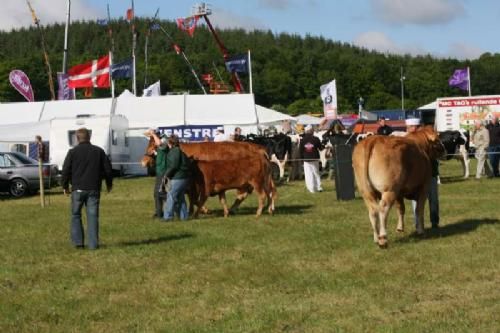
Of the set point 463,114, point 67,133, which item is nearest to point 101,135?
point 67,133

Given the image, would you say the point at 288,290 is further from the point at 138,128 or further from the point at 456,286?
the point at 138,128

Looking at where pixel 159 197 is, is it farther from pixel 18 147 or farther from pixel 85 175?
pixel 18 147

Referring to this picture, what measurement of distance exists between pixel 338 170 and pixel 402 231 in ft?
19.2

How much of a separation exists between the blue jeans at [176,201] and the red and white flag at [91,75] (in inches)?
1146

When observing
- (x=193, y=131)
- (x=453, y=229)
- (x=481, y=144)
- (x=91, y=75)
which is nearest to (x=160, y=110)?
(x=193, y=131)

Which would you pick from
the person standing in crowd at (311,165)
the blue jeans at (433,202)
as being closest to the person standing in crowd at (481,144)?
the person standing in crowd at (311,165)

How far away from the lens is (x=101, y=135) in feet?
104

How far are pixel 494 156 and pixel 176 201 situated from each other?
12420mm

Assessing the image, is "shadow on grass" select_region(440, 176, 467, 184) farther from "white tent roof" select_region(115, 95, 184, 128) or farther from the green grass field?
"white tent roof" select_region(115, 95, 184, 128)

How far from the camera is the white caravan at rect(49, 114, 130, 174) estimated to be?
31.2 meters

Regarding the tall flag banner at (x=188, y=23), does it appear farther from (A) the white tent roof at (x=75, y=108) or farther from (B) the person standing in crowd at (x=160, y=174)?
(B) the person standing in crowd at (x=160, y=174)

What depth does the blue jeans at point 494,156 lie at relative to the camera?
23.5m

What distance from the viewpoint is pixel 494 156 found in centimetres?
2358

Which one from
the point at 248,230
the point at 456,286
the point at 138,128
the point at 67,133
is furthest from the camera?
the point at 138,128
